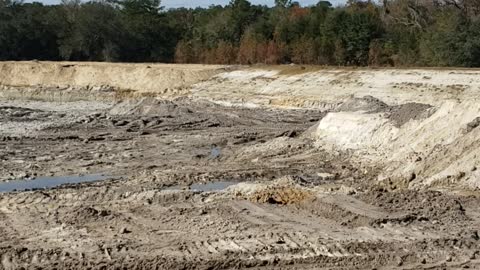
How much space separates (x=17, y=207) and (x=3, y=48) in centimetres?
4996

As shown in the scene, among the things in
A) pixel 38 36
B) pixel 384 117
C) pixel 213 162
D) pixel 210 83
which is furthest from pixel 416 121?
pixel 38 36

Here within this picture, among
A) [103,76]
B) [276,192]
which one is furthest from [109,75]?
[276,192]

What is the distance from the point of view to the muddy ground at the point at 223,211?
916 centimetres

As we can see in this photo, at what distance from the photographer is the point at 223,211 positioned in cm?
1196

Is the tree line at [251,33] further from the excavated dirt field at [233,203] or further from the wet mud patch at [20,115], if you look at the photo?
the wet mud patch at [20,115]

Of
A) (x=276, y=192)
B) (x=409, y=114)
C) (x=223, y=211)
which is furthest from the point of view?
(x=409, y=114)

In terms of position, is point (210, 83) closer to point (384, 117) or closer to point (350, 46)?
point (350, 46)

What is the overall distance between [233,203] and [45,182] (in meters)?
5.08

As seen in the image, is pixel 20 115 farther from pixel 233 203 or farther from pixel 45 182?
pixel 233 203

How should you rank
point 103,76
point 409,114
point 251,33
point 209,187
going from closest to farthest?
point 209,187 < point 409,114 < point 103,76 < point 251,33

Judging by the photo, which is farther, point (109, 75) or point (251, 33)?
point (251, 33)

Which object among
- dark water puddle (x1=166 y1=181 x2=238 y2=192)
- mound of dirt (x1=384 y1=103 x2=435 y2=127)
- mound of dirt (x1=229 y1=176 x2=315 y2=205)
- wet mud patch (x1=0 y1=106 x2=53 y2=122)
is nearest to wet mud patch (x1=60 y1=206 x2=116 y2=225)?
mound of dirt (x1=229 y1=176 x2=315 y2=205)

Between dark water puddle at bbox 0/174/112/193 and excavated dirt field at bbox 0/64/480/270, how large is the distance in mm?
309

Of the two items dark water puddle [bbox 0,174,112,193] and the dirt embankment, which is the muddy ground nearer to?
dark water puddle [bbox 0,174,112,193]
